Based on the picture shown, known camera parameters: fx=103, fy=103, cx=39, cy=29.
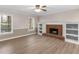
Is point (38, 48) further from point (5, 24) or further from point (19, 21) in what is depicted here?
point (19, 21)

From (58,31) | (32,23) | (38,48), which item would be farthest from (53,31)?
(38,48)

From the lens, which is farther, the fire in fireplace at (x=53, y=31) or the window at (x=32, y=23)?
the window at (x=32, y=23)

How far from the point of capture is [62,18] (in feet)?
22.4

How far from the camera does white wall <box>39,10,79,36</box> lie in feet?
18.9

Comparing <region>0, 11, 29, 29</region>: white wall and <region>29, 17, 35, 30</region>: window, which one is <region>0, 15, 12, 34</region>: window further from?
<region>29, 17, 35, 30</region>: window

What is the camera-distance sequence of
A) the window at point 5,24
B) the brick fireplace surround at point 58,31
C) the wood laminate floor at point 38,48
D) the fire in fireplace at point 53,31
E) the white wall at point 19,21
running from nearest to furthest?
the wood laminate floor at point 38,48 → the window at point 5,24 → the white wall at point 19,21 → the brick fireplace surround at point 58,31 → the fire in fireplace at point 53,31

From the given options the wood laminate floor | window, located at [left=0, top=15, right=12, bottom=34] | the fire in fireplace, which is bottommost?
the wood laminate floor

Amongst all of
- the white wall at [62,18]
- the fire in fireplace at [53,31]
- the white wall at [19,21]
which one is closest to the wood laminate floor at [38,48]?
the white wall at [62,18]

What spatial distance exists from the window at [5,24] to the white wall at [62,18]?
9.60ft

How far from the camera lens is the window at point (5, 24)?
6.03 m

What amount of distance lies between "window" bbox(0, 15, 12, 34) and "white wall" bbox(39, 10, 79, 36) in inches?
115

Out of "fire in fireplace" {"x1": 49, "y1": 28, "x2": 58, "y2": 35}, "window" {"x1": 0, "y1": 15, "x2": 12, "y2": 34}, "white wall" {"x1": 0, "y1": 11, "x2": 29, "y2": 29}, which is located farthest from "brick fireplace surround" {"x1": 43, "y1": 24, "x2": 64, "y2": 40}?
"window" {"x1": 0, "y1": 15, "x2": 12, "y2": 34}

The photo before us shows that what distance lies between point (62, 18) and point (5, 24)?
368 cm

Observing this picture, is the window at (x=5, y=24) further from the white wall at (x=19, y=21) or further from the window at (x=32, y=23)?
the window at (x=32, y=23)
